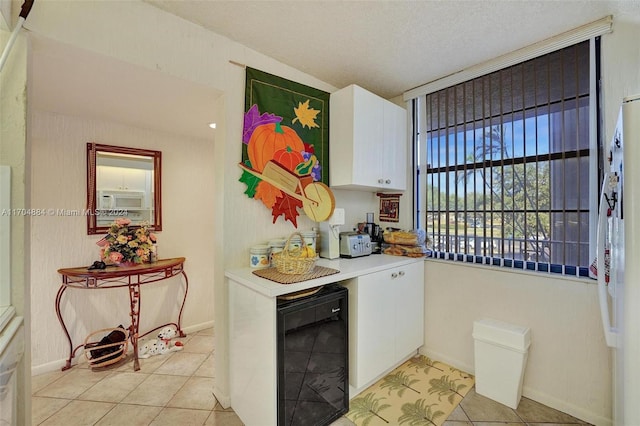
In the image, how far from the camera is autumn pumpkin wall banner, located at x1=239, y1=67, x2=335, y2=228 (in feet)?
6.20

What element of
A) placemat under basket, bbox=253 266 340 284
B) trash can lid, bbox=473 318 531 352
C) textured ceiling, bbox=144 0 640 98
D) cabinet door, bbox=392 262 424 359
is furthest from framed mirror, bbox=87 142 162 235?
trash can lid, bbox=473 318 531 352

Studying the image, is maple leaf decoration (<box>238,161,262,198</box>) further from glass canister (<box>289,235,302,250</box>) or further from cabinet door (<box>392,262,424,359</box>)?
cabinet door (<box>392,262,424,359</box>)

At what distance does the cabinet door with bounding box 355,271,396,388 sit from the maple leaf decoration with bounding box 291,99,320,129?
1247 mm

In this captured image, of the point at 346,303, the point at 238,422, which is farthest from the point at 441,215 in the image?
the point at 238,422

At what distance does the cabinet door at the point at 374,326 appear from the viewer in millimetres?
1800

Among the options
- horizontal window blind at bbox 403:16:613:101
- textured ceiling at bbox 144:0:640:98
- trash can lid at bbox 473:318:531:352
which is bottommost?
trash can lid at bbox 473:318:531:352

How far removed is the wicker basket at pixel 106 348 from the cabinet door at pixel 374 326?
1961 millimetres

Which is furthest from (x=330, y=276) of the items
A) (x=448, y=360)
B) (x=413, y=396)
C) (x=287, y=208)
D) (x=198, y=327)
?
(x=198, y=327)

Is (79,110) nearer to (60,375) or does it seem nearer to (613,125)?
(60,375)

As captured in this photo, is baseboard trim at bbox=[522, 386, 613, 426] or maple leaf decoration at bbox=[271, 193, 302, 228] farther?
maple leaf decoration at bbox=[271, 193, 302, 228]

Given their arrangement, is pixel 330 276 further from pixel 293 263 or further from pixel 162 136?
pixel 162 136

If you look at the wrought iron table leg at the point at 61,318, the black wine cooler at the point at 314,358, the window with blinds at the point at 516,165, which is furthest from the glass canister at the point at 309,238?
the wrought iron table leg at the point at 61,318

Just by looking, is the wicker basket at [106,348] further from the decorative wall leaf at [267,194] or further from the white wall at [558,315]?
the white wall at [558,315]

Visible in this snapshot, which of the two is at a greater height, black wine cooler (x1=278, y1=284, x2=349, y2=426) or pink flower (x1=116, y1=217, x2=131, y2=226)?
pink flower (x1=116, y1=217, x2=131, y2=226)
